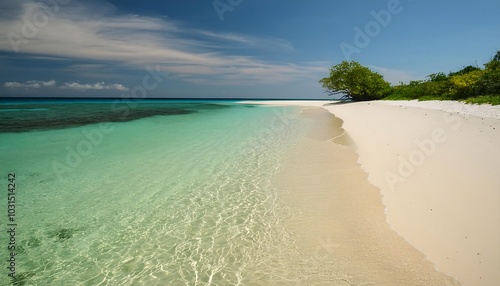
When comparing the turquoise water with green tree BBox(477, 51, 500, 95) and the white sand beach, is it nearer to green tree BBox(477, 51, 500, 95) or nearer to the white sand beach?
the white sand beach

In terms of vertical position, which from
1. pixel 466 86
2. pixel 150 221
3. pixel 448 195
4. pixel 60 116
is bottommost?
pixel 150 221

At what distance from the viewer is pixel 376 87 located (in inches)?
1790

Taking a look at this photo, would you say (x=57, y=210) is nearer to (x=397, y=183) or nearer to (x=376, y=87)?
(x=397, y=183)

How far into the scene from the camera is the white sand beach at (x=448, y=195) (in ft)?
11.3

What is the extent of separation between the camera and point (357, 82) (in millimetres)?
46281

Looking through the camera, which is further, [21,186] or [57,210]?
[21,186]

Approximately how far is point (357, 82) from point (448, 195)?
4542 centimetres

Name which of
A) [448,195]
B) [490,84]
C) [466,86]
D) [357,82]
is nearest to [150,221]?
[448,195]

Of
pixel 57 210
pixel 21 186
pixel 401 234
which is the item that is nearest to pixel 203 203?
pixel 57 210

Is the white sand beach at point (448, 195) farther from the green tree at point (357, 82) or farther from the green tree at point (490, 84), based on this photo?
the green tree at point (357, 82)

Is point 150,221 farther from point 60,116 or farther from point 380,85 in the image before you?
point 380,85

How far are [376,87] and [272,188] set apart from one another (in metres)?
45.2

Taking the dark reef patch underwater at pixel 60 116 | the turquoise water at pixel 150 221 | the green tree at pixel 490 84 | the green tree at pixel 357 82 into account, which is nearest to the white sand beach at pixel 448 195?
the turquoise water at pixel 150 221

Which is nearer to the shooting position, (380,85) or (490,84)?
(490,84)
